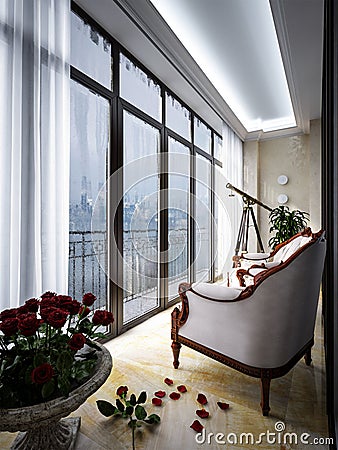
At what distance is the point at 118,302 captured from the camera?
9.30 ft

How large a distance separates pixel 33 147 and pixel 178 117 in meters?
2.49

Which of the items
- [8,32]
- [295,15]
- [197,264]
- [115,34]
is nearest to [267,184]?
[197,264]

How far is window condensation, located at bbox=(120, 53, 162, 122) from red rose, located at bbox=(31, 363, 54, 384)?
251cm

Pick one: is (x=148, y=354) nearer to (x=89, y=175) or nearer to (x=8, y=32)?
(x=89, y=175)

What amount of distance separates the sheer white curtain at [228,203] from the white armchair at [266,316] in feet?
10.6

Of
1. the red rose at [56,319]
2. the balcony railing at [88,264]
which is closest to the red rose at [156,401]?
the red rose at [56,319]

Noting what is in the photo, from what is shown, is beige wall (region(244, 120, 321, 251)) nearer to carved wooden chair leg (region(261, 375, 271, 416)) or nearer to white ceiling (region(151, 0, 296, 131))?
white ceiling (region(151, 0, 296, 131))

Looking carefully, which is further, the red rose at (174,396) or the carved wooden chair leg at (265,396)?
the red rose at (174,396)

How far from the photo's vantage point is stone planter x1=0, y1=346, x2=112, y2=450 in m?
1.03

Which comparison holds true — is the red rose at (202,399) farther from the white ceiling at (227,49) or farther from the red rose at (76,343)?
the white ceiling at (227,49)

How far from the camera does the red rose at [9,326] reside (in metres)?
1.12

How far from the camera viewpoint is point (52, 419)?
3.56 ft

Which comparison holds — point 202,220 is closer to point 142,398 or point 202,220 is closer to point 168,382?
point 168,382

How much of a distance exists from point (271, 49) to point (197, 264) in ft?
9.45
